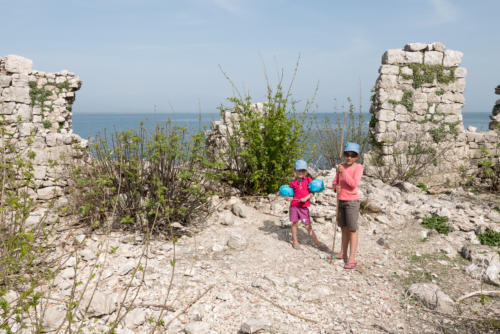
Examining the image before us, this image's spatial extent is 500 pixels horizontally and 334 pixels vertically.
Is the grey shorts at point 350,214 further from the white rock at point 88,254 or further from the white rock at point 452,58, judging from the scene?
the white rock at point 452,58

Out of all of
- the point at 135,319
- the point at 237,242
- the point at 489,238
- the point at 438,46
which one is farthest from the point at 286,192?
the point at 438,46

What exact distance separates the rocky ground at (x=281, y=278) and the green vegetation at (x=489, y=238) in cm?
11

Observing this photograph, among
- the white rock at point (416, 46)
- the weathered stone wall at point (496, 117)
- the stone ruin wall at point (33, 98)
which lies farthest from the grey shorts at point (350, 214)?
the weathered stone wall at point (496, 117)

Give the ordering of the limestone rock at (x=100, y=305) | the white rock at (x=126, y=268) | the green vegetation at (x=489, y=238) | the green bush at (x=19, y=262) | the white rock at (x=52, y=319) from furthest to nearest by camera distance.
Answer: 1. the green vegetation at (x=489, y=238)
2. the white rock at (x=126, y=268)
3. the limestone rock at (x=100, y=305)
4. the white rock at (x=52, y=319)
5. the green bush at (x=19, y=262)

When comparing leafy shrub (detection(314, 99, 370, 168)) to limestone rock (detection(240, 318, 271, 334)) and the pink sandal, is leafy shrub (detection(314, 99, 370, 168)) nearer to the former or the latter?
the pink sandal

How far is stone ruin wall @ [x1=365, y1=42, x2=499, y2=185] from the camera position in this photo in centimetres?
726

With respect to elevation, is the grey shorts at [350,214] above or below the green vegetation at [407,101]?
below

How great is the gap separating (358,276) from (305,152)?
2.61 m

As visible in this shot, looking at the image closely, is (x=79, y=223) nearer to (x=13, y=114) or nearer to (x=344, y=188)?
(x=344, y=188)

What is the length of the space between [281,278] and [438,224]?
9.58 feet

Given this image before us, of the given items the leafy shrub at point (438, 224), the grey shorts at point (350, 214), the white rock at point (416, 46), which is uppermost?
the white rock at point (416, 46)

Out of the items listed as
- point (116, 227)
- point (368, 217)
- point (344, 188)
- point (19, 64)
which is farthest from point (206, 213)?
point (19, 64)

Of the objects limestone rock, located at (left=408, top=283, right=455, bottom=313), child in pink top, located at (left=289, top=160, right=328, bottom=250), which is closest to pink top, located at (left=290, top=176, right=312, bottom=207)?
child in pink top, located at (left=289, top=160, right=328, bottom=250)

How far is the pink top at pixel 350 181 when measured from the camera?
3.96 meters
